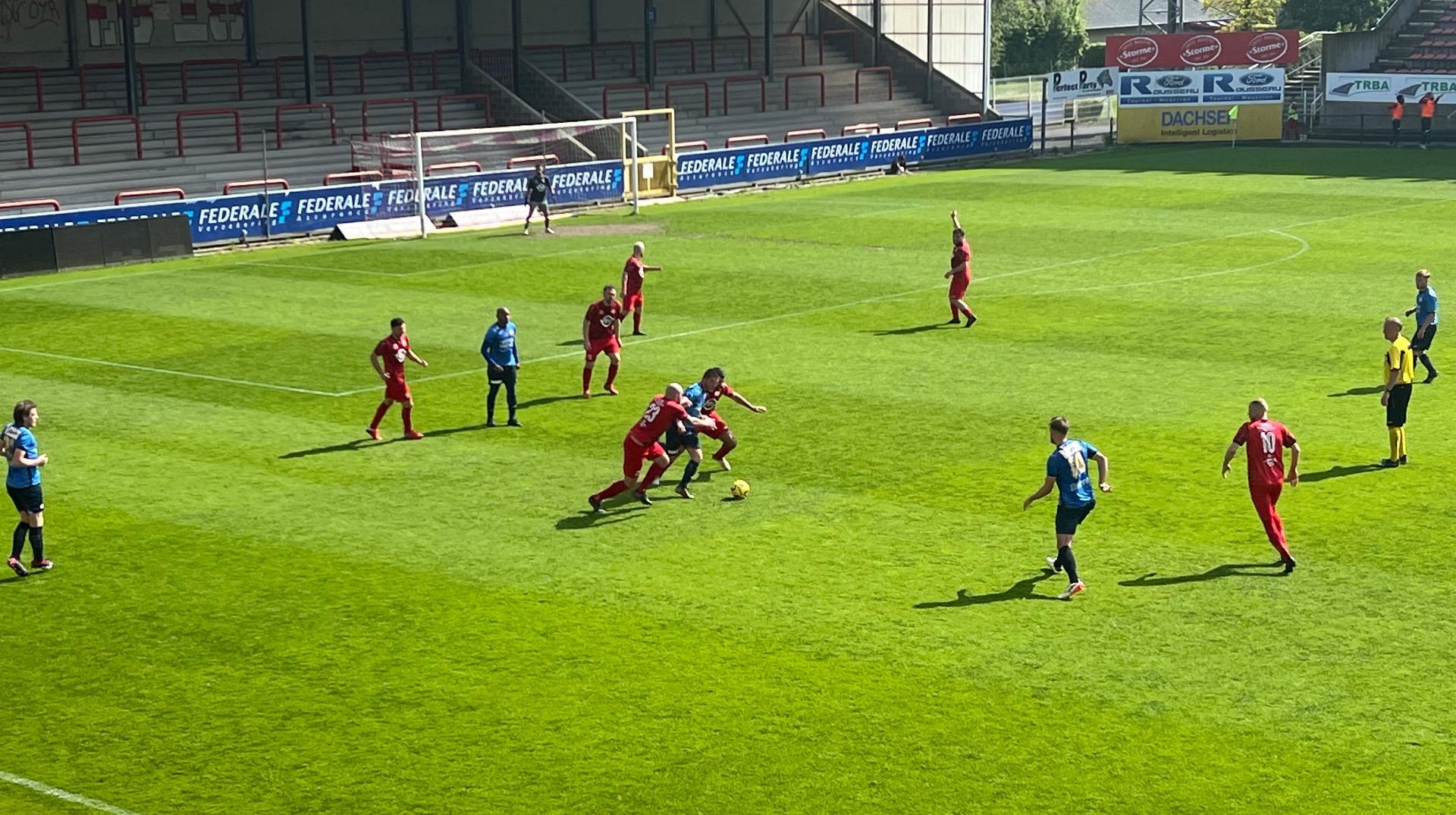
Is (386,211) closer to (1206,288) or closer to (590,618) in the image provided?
(1206,288)

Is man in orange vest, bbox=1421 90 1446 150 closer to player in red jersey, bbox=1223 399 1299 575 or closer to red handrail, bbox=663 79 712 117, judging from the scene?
red handrail, bbox=663 79 712 117

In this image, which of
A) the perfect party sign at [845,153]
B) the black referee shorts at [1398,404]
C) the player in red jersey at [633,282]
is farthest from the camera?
the perfect party sign at [845,153]

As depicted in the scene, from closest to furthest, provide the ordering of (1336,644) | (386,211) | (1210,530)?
(1336,644)
(1210,530)
(386,211)

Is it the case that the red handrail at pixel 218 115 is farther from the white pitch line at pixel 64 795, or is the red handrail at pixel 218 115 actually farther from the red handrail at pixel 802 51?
the white pitch line at pixel 64 795

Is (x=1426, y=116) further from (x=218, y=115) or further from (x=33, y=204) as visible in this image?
(x=33, y=204)

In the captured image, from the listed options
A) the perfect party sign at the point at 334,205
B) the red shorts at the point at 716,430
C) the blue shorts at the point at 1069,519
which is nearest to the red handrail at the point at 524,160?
the perfect party sign at the point at 334,205

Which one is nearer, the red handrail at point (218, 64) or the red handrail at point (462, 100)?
the red handrail at point (218, 64)

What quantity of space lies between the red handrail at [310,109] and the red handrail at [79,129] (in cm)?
423

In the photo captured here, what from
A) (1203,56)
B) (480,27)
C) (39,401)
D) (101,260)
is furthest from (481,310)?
→ (1203,56)

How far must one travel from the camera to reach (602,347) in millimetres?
25938

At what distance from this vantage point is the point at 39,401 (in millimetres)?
26641

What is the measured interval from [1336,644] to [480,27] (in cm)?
5714

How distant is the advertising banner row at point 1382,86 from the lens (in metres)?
65.5

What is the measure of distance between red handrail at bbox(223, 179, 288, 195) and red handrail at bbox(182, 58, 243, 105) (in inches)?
279
